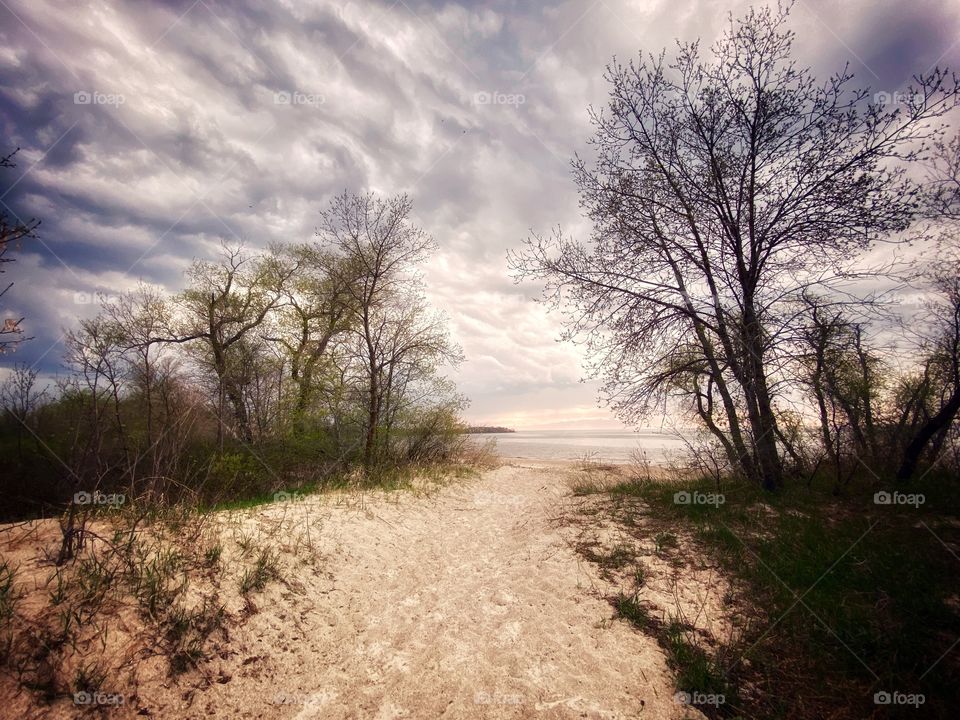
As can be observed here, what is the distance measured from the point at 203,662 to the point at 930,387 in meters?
14.3

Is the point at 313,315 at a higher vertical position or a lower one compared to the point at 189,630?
higher

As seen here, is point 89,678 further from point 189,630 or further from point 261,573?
point 261,573

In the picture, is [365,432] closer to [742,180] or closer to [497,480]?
[497,480]

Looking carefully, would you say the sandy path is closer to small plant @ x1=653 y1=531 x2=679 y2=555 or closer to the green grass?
the green grass

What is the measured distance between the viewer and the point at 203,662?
313 centimetres

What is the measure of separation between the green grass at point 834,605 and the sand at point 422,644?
0.59m

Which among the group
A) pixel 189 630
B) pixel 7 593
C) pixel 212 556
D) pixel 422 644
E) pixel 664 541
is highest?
pixel 7 593

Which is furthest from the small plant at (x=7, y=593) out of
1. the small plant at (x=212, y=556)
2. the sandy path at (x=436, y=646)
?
the small plant at (x=212, y=556)

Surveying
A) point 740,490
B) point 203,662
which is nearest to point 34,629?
point 203,662

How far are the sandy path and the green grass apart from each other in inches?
24.8

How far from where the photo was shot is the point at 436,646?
3779 millimetres

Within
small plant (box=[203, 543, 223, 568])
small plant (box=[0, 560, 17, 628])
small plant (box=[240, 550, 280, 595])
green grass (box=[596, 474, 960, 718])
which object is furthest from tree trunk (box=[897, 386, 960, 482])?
small plant (box=[0, 560, 17, 628])

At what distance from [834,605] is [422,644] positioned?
4.25m

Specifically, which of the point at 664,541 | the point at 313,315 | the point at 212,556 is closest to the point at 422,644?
the point at 212,556
